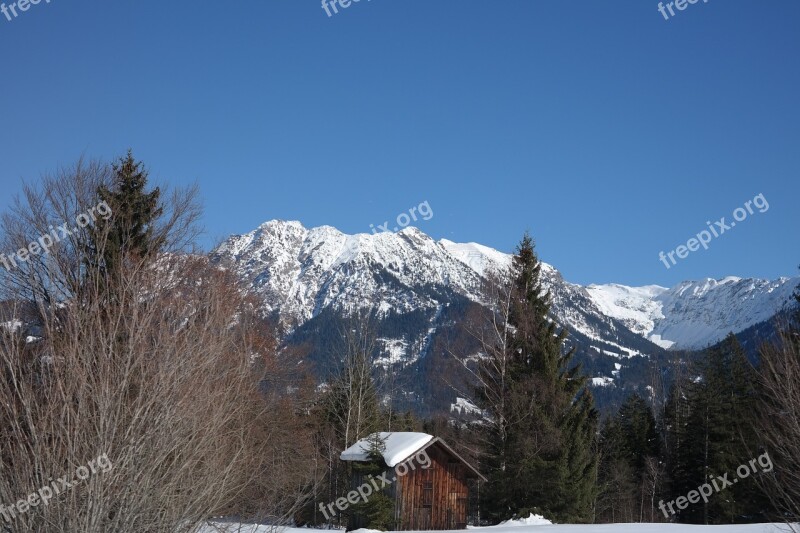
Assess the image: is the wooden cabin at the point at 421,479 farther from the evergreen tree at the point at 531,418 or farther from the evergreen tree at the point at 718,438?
the evergreen tree at the point at 718,438

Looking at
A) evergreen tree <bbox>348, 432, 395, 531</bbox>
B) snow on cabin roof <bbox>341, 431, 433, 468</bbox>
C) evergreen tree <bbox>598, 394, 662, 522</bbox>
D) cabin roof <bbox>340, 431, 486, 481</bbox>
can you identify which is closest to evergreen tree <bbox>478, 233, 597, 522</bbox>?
cabin roof <bbox>340, 431, 486, 481</bbox>

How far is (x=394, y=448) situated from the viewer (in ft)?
85.8

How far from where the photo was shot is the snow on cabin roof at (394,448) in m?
25.5

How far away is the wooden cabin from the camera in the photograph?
25953 mm

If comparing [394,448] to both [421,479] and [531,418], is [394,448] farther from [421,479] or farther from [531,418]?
[531,418]

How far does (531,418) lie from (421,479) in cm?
576

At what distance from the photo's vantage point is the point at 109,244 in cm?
2189

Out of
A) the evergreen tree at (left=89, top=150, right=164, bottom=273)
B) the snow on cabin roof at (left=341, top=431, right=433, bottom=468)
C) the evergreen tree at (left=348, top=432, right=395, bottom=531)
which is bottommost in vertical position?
the evergreen tree at (left=348, top=432, right=395, bottom=531)

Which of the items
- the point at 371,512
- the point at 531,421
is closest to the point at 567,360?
the point at 531,421

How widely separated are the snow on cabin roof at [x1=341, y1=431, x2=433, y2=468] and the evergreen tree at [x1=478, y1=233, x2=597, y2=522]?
153 inches

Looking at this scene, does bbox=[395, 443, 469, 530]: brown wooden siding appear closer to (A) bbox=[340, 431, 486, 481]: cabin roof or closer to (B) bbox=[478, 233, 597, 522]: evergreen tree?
(A) bbox=[340, 431, 486, 481]: cabin roof

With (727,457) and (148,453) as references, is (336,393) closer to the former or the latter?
(727,457)

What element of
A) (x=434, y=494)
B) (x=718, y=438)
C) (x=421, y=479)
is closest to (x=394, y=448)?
(x=421, y=479)

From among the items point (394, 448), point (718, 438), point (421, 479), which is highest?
point (718, 438)
